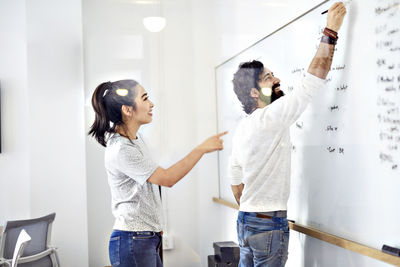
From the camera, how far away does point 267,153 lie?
141 centimetres

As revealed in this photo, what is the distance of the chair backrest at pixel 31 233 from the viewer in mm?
1823

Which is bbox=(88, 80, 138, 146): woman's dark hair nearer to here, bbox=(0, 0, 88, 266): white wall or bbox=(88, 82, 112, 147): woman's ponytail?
bbox=(88, 82, 112, 147): woman's ponytail

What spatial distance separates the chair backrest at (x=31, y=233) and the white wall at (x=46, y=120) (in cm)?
3

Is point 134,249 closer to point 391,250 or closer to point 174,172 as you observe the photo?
point 174,172

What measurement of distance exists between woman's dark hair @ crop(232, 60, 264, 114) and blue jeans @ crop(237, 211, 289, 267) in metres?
0.42

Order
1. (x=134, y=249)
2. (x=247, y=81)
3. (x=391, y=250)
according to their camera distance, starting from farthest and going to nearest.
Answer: (x=247, y=81) → (x=134, y=249) → (x=391, y=250)

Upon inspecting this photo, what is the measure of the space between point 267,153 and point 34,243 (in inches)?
47.5

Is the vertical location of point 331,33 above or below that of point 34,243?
above

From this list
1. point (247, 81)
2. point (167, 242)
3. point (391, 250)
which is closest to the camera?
point (391, 250)

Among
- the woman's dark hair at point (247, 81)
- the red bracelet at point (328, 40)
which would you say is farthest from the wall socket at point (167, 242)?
the red bracelet at point (328, 40)

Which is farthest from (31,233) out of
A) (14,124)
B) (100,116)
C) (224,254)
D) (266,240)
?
(266,240)

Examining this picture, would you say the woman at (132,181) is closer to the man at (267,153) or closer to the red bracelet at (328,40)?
the man at (267,153)

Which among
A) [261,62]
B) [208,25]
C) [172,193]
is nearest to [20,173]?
[172,193]

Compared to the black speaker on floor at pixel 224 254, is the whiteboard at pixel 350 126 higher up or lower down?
higher up
